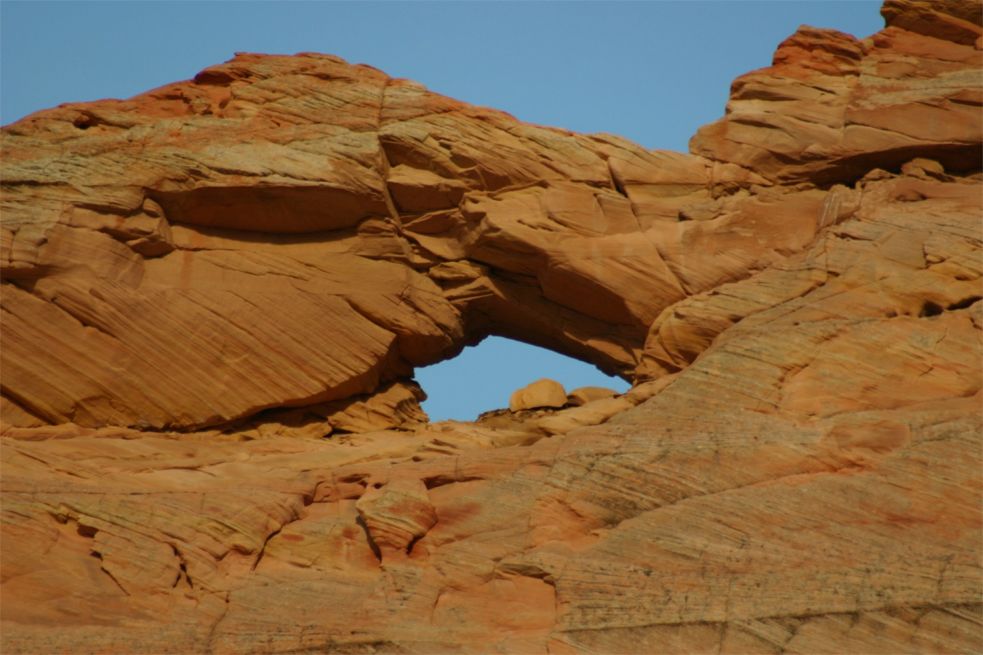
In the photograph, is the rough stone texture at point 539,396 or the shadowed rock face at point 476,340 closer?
the shadowed rock face at point 476,340

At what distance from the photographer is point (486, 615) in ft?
83.0

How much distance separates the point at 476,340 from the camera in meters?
35.5

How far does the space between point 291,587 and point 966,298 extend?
43.2ft

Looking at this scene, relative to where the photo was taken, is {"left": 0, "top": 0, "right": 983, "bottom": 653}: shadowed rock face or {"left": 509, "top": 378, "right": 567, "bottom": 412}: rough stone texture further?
{"left": 509, "top": 378, "right": 567, "bottom": 412}: rough stone texture

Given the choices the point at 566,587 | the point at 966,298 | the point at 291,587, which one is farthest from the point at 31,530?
the point at 966,298

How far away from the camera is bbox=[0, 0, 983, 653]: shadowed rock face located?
2509 cm

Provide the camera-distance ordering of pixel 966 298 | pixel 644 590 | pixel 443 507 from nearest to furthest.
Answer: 1. pixel 644 590
2. pixel 443 507
3. pixel 966 298

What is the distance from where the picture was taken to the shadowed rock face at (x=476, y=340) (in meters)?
25.1

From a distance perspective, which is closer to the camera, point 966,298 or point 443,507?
point 443,507

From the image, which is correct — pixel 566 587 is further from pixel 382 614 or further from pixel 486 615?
pixel 382 614

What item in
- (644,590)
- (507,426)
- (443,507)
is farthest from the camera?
(507,426)

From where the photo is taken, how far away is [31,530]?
86.6 feet

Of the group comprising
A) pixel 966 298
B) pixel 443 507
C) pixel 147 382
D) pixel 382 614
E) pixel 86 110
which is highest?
pixel 86 110

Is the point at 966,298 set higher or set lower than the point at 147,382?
higher
